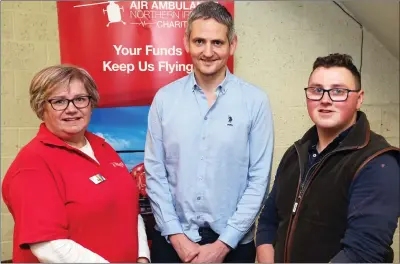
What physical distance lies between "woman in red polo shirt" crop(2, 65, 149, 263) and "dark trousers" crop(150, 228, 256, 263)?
14 cm

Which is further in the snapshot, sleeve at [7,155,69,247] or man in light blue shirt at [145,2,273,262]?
man in light blue shirt at [145,2,273,262]

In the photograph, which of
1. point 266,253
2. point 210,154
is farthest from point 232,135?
point 266,253

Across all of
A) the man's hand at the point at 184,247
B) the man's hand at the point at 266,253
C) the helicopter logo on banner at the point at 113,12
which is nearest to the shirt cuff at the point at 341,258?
the man's hand at the point at 266,253

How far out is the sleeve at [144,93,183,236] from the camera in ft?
4.53

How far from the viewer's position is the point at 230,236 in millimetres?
1348

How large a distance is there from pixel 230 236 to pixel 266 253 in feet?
0.49

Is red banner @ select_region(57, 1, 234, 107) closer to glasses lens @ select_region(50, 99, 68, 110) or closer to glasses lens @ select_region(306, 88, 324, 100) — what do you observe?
glasses lens @ select_region(50, 99, 68, 110)

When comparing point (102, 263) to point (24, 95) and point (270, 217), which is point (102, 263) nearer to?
point (270, 217)

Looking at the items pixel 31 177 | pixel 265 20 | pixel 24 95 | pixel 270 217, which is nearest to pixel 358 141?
pixel 270 217

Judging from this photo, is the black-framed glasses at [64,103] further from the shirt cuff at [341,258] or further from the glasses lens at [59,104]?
the shirt cuff at [341,258]

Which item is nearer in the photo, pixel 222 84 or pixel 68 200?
pixel 68 200

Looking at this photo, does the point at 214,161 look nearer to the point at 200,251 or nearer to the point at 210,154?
the point at 210,154

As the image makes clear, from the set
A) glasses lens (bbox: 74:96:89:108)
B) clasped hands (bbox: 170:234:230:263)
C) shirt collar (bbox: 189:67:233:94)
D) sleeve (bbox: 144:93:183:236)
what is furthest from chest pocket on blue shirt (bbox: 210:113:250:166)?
glasses lens (bbox: 74:96:89:108)

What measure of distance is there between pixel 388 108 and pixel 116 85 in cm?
154
